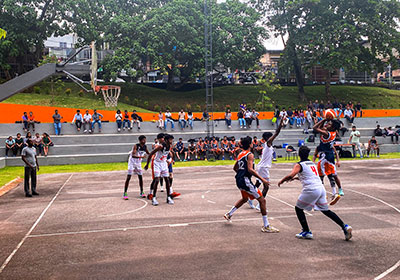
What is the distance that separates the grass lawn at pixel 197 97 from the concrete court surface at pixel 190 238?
28.2 meters

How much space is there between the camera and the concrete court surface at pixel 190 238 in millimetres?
7148

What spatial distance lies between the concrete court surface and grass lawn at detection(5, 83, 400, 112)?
2818 cm

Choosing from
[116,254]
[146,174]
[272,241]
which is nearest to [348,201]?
[272,241]

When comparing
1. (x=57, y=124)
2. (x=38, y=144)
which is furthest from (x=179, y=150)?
(x=57, y=124)

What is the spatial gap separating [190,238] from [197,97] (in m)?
40.9

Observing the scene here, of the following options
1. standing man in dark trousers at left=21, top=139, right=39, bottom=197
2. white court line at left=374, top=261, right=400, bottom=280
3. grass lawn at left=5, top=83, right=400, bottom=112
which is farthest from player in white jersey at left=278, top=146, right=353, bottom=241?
grass lawn at left=5, top=83, right=400, bottom=112

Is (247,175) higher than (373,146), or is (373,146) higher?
(247,175)

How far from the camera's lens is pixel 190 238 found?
9094mm

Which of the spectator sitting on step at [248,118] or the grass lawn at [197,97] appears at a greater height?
the grass lawn at [197,97]

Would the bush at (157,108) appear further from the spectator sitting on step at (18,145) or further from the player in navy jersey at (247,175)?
the player in navy jersey at (247,175)

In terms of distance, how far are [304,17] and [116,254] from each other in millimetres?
44787

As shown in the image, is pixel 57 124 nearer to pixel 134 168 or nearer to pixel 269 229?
pixel 134 168

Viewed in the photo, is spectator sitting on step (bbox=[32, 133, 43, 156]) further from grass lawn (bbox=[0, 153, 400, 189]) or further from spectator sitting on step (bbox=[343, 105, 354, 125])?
spectator sitting on step (bbox=[343, 105, 354, 125])

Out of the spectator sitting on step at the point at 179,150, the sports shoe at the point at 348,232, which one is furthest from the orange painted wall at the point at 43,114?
the sports shoe at the point at 348,232
